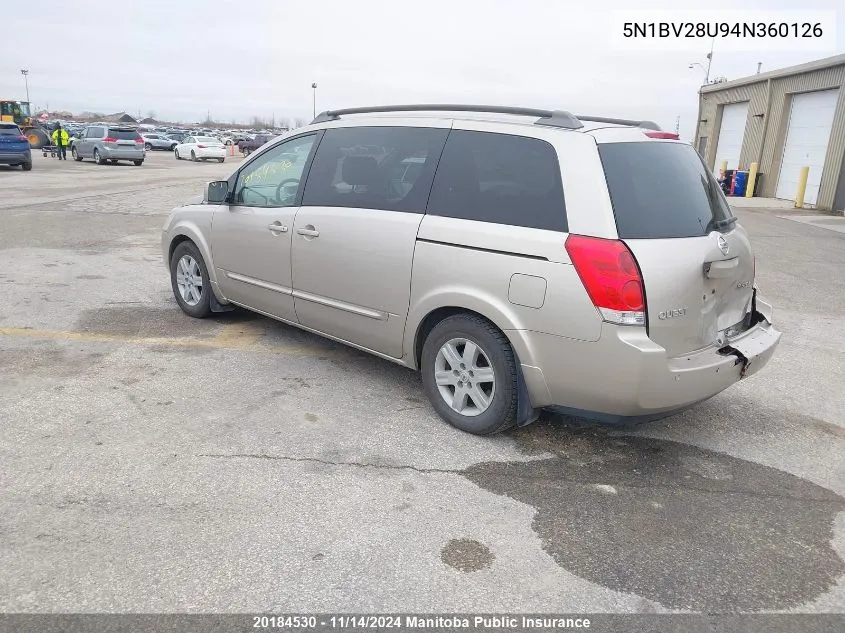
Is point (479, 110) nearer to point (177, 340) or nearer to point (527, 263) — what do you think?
point (527, 263)

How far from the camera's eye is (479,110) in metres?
4.14

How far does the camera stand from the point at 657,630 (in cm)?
245

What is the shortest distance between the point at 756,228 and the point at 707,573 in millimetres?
13945

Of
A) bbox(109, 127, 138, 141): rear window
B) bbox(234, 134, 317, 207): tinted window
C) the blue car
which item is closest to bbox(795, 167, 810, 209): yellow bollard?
bbox(234, 134, 317, 207): tinted window

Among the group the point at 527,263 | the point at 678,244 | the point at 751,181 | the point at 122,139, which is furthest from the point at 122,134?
the point at 678,244

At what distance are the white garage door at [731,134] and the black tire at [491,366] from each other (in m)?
26.2

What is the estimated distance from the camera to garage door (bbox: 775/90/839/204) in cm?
2038

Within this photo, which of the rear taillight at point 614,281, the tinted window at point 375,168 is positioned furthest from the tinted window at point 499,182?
the rear taillight at point 614,281

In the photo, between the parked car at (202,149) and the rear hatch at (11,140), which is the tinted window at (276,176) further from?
the parked car at (202,149)

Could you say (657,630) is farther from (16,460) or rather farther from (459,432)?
(16,460)

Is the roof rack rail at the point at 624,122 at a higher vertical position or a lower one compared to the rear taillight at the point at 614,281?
higher

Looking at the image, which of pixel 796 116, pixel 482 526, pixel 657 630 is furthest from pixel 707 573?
pixel 796 116

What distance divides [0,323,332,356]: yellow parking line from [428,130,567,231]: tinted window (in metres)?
1.91

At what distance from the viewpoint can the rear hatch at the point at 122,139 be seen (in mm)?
29094
